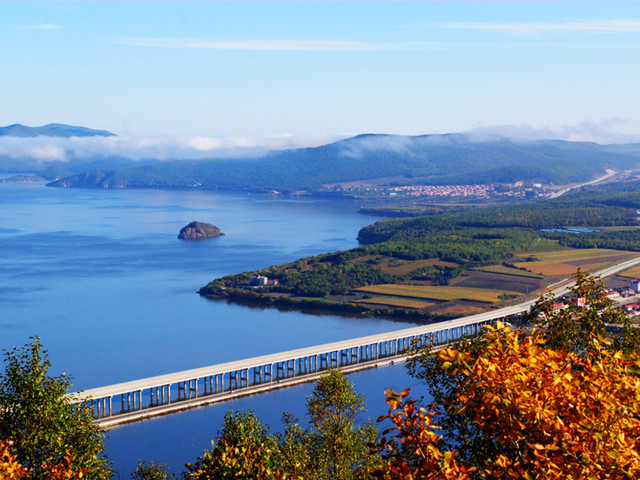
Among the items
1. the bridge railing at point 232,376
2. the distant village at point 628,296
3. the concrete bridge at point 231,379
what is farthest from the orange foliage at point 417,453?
the distant village at point 628,296

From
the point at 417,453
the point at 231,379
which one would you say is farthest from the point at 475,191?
the point at 417,453

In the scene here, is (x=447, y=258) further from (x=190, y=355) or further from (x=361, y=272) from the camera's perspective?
(x=190, y=355)

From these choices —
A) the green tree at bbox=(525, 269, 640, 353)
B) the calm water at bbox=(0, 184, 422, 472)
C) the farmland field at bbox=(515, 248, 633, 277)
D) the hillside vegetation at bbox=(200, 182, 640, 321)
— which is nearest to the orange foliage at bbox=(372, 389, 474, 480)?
the green tree at bbox=(525, 269, 640, 353)

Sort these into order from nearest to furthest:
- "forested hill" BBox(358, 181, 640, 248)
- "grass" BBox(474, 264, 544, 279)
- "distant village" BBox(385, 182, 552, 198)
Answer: "grass" BBox(474, 264, 544, 279)
"forested hill" BBox(358, 181, 640, 248)
"distant village" BBox(385, 182, 552, 198)

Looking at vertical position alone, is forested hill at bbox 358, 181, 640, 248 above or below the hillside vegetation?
above

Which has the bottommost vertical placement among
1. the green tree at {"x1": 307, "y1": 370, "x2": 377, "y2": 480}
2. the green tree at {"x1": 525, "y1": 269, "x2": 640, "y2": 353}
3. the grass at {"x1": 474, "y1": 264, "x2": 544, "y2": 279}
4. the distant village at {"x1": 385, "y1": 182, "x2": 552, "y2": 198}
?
the grass at {"x1": 474, "y1": 264, "x2": 544, "y2": 279}

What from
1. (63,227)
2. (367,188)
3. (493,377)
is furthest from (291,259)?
(367,188)

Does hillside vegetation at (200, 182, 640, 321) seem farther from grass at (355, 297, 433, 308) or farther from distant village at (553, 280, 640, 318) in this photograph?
distant village at (553, 280, 640, 318)
